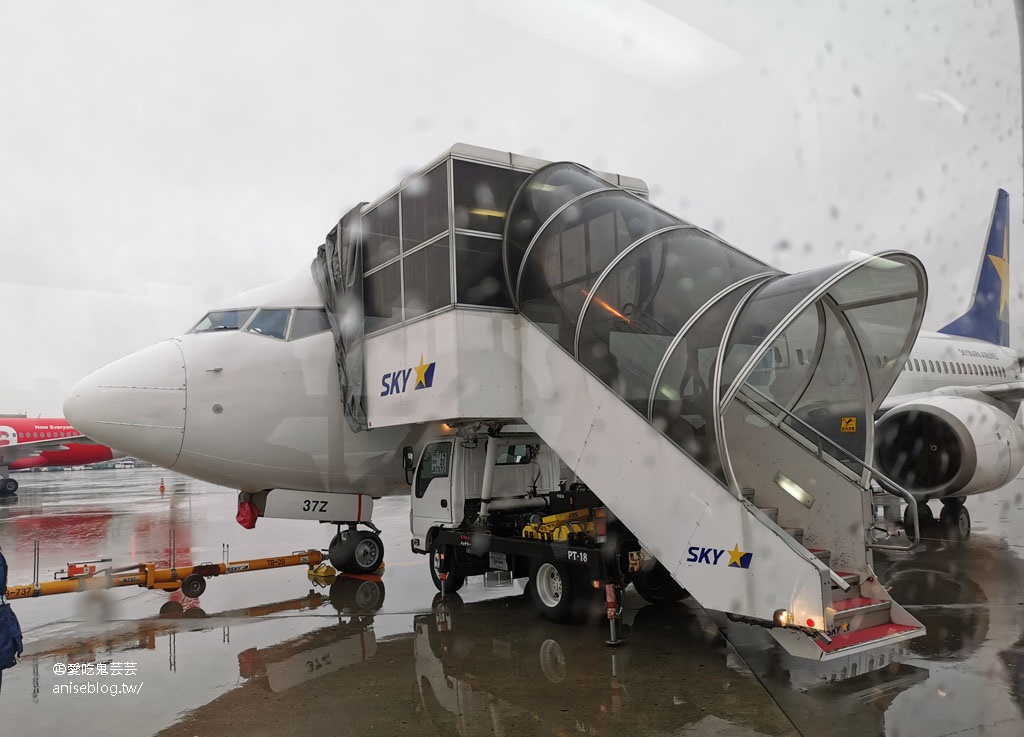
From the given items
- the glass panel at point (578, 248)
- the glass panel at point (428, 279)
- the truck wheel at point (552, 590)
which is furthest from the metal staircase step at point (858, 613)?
the glass panel at point (428, 279)

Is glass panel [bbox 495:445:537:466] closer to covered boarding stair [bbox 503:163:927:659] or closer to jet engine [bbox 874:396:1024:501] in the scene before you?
covered boarding stair [bbox 503:163:927:659]

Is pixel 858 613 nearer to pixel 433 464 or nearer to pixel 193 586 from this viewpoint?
pixel 433 464

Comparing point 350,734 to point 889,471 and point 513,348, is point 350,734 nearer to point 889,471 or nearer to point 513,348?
point 513,348

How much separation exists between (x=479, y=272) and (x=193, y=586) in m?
5.57

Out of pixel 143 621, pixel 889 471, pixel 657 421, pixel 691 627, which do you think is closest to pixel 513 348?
pixel 657 421

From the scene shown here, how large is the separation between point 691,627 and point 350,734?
392 cm

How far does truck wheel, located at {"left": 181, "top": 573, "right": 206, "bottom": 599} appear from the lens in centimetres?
929

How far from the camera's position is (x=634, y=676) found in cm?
595

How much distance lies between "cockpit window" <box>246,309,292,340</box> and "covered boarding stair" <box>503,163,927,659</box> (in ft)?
12.1

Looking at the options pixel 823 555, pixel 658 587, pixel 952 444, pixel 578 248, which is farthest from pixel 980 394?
pixel 578 248

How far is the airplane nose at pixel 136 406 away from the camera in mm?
8898

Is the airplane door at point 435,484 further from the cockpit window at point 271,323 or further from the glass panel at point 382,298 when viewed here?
the cockpit window at point 271,323

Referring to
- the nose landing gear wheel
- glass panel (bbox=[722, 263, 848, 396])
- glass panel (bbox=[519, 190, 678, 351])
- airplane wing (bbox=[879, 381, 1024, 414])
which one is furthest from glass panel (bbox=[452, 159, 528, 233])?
airplane wing (bbox=[879, 381, 1024, 414])

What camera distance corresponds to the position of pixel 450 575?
9234mm
